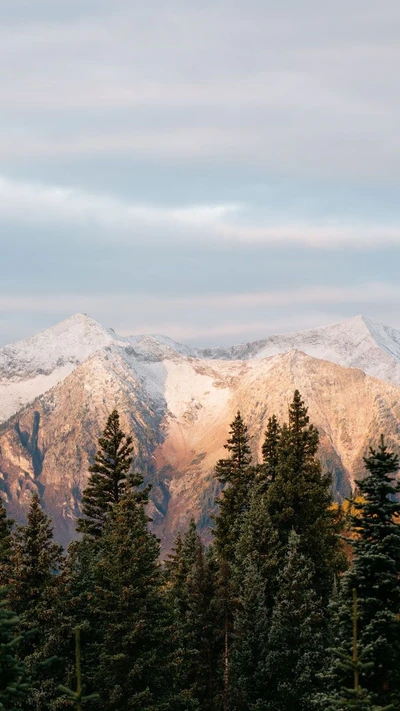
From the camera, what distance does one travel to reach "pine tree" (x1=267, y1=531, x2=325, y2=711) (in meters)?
54.2

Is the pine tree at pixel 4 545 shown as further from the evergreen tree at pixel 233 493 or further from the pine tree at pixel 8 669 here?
the evergreen tree at pixel 233 493

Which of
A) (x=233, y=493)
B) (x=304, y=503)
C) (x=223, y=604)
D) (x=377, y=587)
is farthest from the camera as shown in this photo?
(x=233, y=493)

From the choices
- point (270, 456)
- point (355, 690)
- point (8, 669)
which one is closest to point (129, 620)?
point (8, 669)

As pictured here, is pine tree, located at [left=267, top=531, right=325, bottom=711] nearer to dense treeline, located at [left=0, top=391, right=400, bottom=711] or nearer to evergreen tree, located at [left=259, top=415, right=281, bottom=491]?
dense treeline, located at [left=0, top=391, right=400, bottom=711]

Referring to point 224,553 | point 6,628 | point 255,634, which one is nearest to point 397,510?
point 6,628

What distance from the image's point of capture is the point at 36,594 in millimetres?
46469

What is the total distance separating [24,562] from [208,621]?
1973 centimetres

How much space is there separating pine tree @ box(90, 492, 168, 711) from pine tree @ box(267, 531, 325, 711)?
23.3 ft

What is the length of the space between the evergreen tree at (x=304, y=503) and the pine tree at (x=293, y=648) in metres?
8.77

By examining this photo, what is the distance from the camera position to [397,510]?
122 ft

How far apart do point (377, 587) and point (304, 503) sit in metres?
31.4

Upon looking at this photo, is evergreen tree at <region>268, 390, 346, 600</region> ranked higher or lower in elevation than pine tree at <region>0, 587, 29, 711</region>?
higher

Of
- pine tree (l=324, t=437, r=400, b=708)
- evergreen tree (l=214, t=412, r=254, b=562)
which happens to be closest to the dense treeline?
pine tree (l=324, t=437, r=400, b=708)

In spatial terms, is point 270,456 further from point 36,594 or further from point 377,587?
point 377,587
